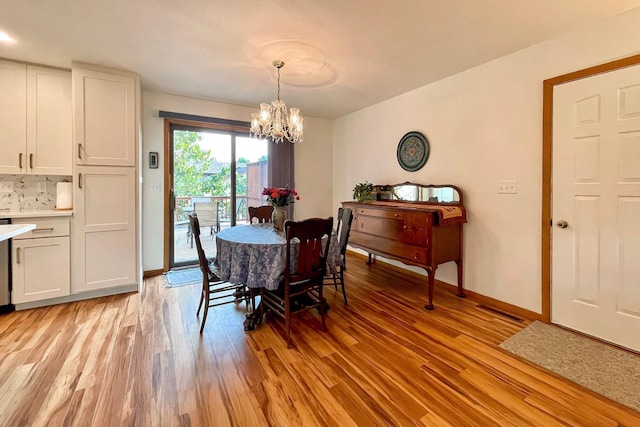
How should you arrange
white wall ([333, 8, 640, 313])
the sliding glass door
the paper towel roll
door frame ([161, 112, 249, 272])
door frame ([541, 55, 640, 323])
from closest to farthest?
white wall ([333, 8, 640, 313]) → door frame ([541, 55, 640, 323]) → the paper towel roll → door frame ([161, 112, 249, 272]) → the sliding glass door

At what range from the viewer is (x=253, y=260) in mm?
2262

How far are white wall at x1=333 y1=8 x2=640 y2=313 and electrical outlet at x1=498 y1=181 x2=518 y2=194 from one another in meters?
0.04

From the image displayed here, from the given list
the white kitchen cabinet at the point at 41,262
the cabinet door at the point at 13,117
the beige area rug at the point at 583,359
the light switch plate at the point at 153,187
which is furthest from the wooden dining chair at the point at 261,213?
the beige area rug at the point at 583,359

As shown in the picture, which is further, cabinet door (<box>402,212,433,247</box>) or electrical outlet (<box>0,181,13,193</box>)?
electrical outlet (<box>0,181,13,193</box>)

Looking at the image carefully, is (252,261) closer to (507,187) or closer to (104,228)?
(104,228)

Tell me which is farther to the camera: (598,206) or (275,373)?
(598,206)

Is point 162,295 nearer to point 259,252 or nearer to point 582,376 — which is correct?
point 259,252

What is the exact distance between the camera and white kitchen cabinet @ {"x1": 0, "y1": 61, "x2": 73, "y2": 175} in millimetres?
2816

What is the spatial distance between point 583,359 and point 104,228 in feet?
14.5

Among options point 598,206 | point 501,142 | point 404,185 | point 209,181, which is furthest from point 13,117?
point 598,206

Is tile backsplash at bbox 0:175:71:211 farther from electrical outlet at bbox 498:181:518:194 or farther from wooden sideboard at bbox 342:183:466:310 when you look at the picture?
electrical outlet at bbox 498:181:518:194

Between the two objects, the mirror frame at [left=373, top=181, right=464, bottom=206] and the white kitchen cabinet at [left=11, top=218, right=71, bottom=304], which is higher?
the mirror frame at [left=373, top=181, right=464, bottom=206]

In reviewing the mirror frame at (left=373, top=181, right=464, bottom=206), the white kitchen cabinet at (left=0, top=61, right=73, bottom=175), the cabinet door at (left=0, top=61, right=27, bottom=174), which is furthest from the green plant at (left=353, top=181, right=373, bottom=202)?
the cabinet door at (left=0, top=61, right=27, bottom=174)

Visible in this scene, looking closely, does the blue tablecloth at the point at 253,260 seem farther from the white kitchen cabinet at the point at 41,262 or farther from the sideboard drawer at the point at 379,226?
the white kitchen cabinet at the point at 41,262
